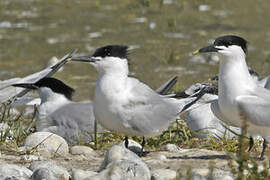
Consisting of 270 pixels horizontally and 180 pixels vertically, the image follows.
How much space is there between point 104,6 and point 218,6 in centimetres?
163

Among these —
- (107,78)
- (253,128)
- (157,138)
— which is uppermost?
(107,78)

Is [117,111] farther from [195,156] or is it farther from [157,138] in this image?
[157,138]

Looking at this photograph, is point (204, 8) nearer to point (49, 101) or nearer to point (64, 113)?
point (49, 101)

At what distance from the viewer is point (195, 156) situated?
12.2 ft

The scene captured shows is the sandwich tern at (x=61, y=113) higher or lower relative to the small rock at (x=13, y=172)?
lower

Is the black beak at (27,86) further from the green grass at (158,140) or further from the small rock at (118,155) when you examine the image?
the small rock at (118,155)

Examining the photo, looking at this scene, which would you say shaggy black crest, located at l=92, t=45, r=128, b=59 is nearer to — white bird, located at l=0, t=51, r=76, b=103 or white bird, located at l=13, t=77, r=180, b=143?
white bird, located at l=13, t=77, r=180, b=143

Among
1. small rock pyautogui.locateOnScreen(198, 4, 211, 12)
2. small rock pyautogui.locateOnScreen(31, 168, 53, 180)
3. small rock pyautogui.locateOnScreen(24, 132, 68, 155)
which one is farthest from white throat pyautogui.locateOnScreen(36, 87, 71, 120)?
small rock pyautogui.locateOnScreen(198, 4, 211, 12)

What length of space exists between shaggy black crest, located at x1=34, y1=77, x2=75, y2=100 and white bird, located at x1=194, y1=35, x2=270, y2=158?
1.59 m

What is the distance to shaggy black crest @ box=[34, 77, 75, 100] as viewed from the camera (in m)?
4.91

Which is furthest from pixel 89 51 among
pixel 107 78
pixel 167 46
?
pixel 107 78

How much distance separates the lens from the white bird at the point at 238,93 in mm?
3455

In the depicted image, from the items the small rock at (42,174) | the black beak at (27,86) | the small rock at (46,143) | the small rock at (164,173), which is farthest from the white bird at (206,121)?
the small rock at (42,174)

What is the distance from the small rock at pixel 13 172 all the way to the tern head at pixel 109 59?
2.55 feet
